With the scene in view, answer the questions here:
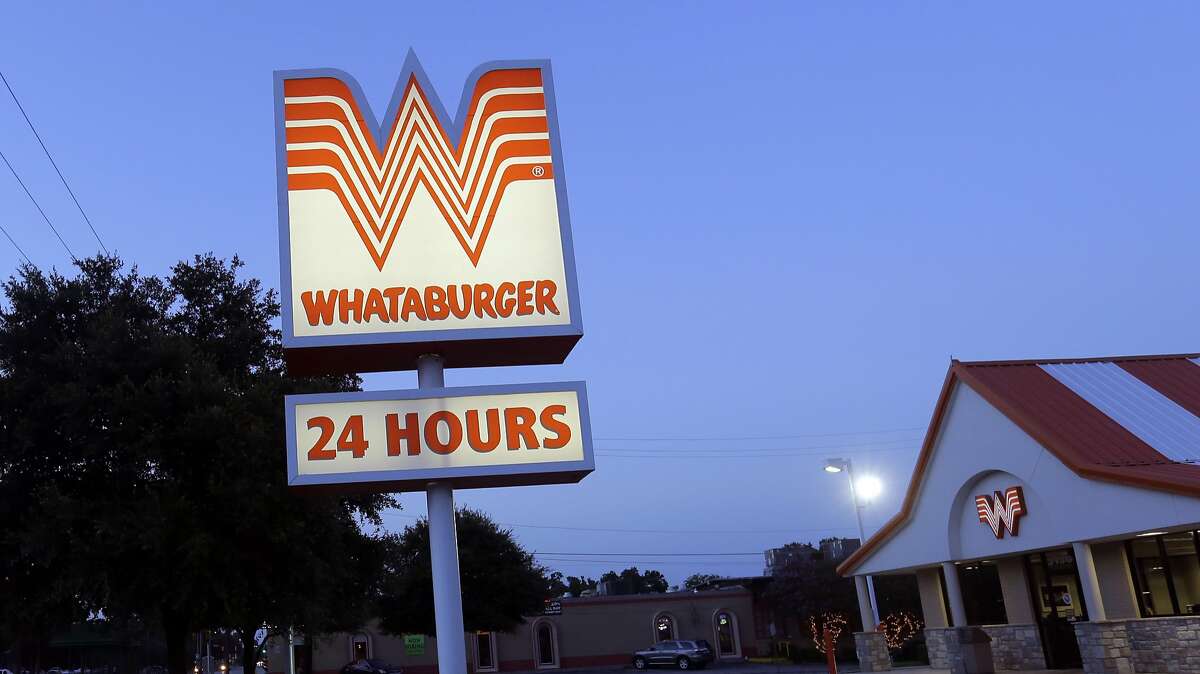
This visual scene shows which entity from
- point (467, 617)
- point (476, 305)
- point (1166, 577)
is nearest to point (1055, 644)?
point (1166, 577)

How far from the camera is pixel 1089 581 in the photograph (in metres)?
20.1

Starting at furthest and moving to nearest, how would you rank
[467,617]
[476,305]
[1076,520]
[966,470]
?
1. [467,617]
2. [966,470]
3. [1076,520]
4. [476,305]

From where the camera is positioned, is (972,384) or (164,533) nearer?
(164,533)

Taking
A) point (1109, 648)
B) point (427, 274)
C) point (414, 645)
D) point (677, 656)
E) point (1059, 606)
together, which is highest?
point (427, 274)

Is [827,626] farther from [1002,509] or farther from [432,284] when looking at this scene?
[432,284]

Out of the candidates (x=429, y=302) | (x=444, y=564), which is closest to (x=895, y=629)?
(x=444, y=564)

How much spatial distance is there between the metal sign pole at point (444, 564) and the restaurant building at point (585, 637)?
4752 centimetres

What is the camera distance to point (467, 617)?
50469 millimetres

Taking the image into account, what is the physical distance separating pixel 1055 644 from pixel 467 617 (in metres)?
32.4

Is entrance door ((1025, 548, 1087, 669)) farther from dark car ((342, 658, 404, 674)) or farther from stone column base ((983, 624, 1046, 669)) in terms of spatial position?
dark car ((342, 658, 404, 674))

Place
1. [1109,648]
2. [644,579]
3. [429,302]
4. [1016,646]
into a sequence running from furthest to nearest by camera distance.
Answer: [644,579] → [1016,646] → [1109,648] → [429,302]

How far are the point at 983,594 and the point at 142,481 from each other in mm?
20492

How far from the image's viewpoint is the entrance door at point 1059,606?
76.7 feet

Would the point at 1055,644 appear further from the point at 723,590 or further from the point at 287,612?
the point at 723,590
